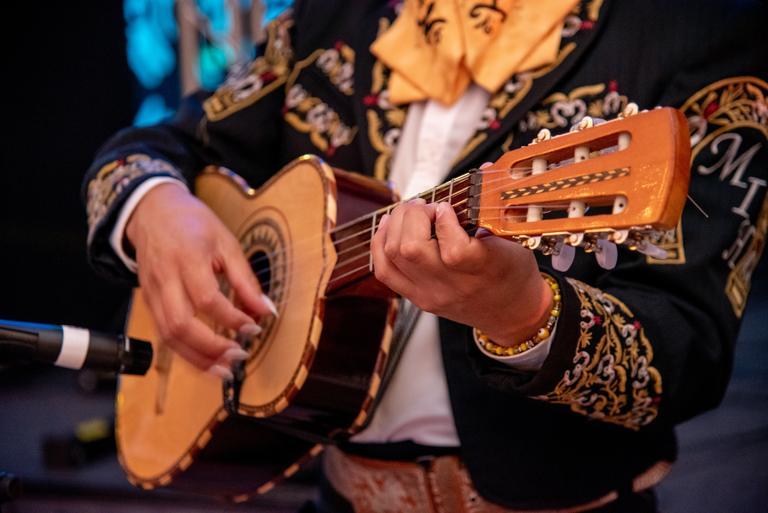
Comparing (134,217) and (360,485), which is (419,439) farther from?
(134,217)

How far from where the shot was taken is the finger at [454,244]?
29.5 inches

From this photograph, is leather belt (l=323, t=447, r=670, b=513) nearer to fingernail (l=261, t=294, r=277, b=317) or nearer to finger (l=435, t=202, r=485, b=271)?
fingernail (l=261, t=294, r=277, b=317)

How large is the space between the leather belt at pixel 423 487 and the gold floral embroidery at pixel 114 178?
64cm

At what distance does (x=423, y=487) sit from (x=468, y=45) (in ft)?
2.25

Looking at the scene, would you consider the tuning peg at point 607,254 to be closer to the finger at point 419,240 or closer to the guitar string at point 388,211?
the guitar string at point 388,211

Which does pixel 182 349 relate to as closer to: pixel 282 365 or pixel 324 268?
pixel 282 365

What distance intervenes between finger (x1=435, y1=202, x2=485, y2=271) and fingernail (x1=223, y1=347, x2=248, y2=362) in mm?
537

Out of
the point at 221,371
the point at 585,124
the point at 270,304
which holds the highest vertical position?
the point at 585,124

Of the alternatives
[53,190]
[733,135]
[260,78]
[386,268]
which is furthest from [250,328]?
[53,190]

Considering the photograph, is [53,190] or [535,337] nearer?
[535,337]

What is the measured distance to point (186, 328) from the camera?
119cm

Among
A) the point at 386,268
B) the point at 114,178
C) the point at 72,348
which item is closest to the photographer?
the point at 386,268

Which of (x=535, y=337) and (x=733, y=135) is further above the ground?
(x=733, y=135)

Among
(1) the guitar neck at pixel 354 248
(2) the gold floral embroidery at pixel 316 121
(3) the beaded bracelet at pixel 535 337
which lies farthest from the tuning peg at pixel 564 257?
(2) the gold floral embroidery at pixel 316 121
